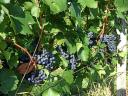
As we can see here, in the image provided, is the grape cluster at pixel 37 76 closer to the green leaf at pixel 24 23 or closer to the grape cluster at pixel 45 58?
the grape cluster at pixel 45 58

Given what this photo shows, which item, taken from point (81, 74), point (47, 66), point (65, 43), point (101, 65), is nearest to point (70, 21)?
point (65, 43)

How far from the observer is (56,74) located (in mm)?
2371

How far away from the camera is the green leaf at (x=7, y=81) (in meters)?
2.08

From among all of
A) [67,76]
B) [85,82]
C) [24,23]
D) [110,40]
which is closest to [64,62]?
[67,76]

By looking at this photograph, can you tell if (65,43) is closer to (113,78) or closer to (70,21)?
(70,21)

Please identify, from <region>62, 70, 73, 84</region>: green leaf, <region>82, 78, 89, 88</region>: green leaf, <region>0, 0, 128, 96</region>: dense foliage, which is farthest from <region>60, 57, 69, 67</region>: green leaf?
<region>82, 78, 89, 88</region>: green leaf

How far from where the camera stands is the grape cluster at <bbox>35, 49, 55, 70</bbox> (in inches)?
89.4

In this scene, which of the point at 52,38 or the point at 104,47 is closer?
the point at 52,38

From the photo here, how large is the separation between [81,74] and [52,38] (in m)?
0.49

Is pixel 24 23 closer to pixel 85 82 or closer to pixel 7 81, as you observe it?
pixel 7 81

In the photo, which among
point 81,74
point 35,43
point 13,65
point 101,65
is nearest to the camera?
point 13,65

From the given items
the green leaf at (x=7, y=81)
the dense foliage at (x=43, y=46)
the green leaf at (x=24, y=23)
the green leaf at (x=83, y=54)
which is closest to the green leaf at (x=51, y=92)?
the dense foliage at (x=43, y=46)

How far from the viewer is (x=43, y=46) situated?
2.33 m

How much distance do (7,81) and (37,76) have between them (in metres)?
0.26
